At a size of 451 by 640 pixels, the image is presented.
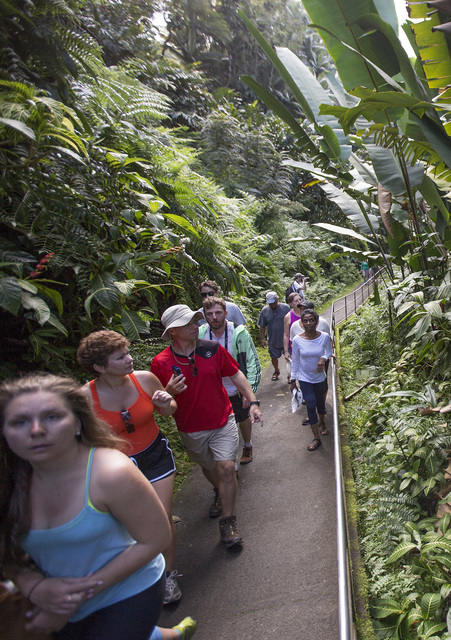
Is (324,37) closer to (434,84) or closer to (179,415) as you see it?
(434,84)

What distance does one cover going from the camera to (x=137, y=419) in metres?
3.20

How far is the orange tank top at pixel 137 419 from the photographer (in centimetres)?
314

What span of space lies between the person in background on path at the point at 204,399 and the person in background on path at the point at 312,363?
1.81 meters

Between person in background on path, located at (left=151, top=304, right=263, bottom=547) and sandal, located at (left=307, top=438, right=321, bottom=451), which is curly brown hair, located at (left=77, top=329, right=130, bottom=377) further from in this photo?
sandal, located at (left=307, top=438, right=321, bottom=451)

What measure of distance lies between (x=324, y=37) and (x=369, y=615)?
206 inches

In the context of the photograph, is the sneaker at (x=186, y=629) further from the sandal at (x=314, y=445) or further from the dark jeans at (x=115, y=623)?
the sandal at (x=314, y=445)

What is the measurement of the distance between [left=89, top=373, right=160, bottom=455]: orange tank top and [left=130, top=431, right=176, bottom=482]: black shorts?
4cm

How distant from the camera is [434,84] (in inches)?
145

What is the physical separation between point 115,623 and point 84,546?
399mm

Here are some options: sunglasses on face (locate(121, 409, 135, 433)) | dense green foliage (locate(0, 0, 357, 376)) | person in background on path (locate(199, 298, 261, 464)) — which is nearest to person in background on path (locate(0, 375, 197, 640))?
sunglasses on face (locate(121, 409, 135, 433))

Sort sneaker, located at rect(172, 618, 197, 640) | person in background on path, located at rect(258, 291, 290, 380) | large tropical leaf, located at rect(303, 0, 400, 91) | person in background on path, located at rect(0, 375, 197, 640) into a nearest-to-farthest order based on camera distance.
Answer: person in background on path, located at rect(0, 375, 197, 640)
sneaker, located at rect(172, 618, 197, 640)
large tropical leaf, located at rect(303, 0, 400, 91)
person in background on path, located at rect(258, 291, 290, 380)

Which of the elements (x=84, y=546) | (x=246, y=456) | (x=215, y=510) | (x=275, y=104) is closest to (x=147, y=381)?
(x=84, y=546)

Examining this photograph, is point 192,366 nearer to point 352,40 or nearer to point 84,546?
point 84,546

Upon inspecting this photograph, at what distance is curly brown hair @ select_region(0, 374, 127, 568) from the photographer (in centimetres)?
180
